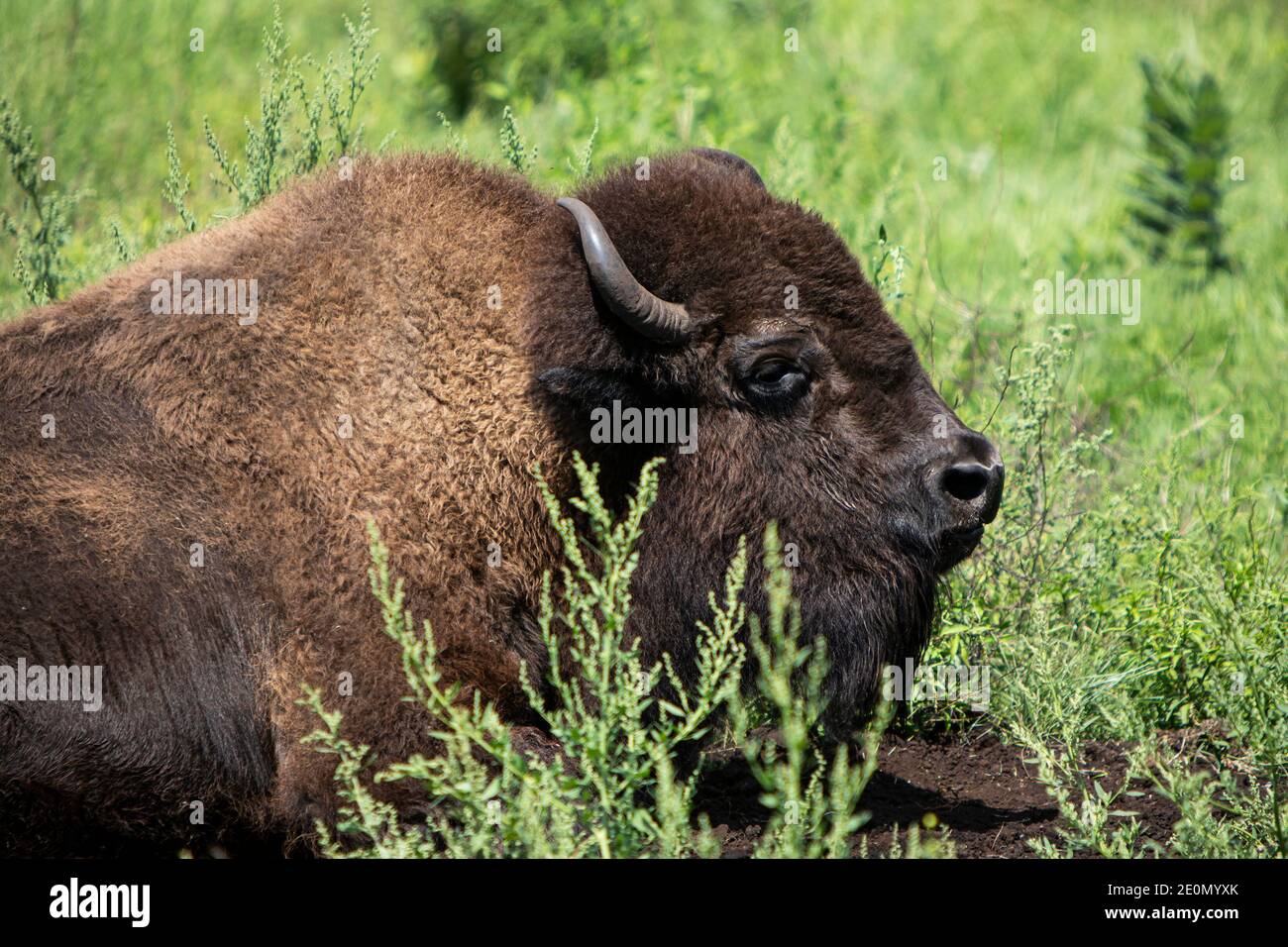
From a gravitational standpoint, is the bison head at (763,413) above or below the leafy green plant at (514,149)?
below

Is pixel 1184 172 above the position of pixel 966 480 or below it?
above

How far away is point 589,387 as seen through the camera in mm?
4340

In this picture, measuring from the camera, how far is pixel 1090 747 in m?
5.16

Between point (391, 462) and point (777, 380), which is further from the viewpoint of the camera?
point (777, 380)

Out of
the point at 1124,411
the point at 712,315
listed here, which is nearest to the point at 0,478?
the point at 712,315

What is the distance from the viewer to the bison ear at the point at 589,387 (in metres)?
4.31

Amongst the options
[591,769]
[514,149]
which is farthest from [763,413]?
[514,149]

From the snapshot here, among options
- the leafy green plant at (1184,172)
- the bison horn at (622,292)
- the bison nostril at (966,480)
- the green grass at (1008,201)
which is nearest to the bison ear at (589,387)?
the bison horn at (622,292)

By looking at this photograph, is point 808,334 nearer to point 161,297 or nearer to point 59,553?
point 161,297

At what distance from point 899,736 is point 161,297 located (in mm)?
3084

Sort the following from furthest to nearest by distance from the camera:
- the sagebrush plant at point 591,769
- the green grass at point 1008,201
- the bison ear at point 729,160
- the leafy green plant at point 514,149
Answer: the leafy green plant at point 514,149
the green grass at point 1008,201
the bison ear at point 729,160
the sagebrush plant at point 591,769

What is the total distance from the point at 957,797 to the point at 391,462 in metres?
2.29

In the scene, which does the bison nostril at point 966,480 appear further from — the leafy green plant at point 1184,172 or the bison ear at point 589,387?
the leafy green plant at point 1184,172

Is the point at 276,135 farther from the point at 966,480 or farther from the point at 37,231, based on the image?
the point at 966,480
